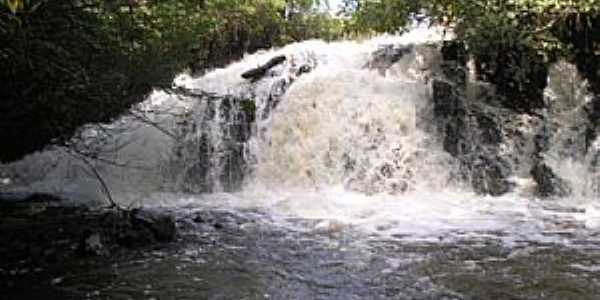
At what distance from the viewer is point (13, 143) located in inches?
A: 338

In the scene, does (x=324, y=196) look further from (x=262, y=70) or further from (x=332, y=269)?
(x=332, y=269)

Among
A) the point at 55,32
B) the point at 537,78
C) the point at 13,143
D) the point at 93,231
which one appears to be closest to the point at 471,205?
the point at 537,78

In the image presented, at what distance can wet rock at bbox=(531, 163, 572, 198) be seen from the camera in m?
11.6

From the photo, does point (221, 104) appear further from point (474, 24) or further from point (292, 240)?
point (292, 240)

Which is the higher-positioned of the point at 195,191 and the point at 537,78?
the point at 537,78

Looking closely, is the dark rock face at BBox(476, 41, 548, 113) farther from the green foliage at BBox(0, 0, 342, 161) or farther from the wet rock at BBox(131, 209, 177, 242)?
the wet rock at BBox(131, 209, 177, 242)

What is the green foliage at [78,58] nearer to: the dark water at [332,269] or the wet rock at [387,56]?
the dark water at [332,269]

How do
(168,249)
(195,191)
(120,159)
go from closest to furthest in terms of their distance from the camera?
(168,249) → (195,191) → (120,159)

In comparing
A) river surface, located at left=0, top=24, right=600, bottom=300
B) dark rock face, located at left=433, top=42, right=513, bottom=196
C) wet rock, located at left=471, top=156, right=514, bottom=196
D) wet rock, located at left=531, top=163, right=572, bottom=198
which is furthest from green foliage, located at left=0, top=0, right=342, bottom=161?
wet rock, located at left=531, top=163, right=572, bottom=198

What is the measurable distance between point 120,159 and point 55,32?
28.5 ft

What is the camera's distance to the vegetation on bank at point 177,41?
208 inches

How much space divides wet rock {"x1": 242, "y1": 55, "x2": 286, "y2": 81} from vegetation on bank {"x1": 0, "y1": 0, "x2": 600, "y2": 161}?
113 cm

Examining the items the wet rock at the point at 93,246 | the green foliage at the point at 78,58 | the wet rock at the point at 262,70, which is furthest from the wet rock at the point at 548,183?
the wet rock at the point at 93,246

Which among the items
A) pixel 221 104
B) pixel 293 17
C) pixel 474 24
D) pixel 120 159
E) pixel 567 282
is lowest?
pixel 567 282
